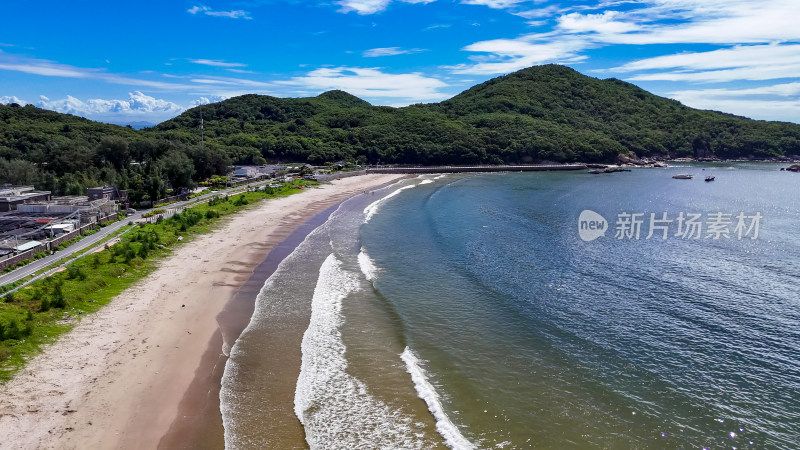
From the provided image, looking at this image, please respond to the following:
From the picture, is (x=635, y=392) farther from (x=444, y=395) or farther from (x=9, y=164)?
(x=9, y=164)

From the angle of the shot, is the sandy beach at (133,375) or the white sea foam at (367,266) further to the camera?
the white sea foam at (367,266)

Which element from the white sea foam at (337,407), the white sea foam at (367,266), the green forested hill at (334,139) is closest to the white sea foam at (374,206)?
the white sea foam at (367,266)

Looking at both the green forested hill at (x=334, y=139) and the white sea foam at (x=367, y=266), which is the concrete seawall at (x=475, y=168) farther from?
the white sea foam at (x=367, y=266)

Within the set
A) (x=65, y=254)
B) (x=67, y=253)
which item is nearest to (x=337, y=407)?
(x=65, y=254)

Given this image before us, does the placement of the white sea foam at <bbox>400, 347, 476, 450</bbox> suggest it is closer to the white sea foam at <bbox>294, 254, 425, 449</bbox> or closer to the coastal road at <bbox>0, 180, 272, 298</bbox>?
the white sea foam at <bbox>294, 254, 425, 449</bbox>

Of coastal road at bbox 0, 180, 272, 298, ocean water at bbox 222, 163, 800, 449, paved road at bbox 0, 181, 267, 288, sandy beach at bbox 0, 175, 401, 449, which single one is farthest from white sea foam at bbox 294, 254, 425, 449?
paved road at bbox 0, 181, 267, 288

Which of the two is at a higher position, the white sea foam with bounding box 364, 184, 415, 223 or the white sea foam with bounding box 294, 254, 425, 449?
the white sea foam with bounding box 364, 184, 415, 223

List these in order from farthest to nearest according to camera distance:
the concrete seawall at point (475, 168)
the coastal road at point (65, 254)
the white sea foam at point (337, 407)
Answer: the concrete seawall at point (475, 168) → the coastal road at point (65, 254) → the white sea foam at point (337, 407)

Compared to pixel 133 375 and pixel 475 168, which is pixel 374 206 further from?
pixel 475 168
